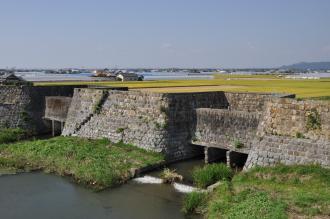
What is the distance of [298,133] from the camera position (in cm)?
1658

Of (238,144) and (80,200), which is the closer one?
(80,200)

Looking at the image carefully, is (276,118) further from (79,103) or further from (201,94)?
(79,103)

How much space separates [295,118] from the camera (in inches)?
659

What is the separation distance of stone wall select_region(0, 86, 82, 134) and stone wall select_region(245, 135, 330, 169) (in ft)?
57.5

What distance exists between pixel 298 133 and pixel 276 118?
1111 millimetres

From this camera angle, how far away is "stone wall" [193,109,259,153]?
19625 millimetres

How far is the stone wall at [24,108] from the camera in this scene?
2909 cm

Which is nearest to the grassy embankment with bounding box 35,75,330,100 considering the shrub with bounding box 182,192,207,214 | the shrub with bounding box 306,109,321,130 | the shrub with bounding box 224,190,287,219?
the shrub with bounding box 306,109,321,130

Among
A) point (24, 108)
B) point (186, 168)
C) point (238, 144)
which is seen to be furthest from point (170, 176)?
point (24, 108)

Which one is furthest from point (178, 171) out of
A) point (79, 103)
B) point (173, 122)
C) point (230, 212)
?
point (79, 103)

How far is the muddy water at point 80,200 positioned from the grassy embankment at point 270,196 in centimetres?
126

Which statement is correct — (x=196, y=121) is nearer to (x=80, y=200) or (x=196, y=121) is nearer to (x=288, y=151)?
(x=288, y=151)

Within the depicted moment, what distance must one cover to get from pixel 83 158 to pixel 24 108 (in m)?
11.4

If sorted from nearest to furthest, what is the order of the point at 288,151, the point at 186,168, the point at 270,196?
the point at 270,196
the point at 288,151
the point at 186,168
